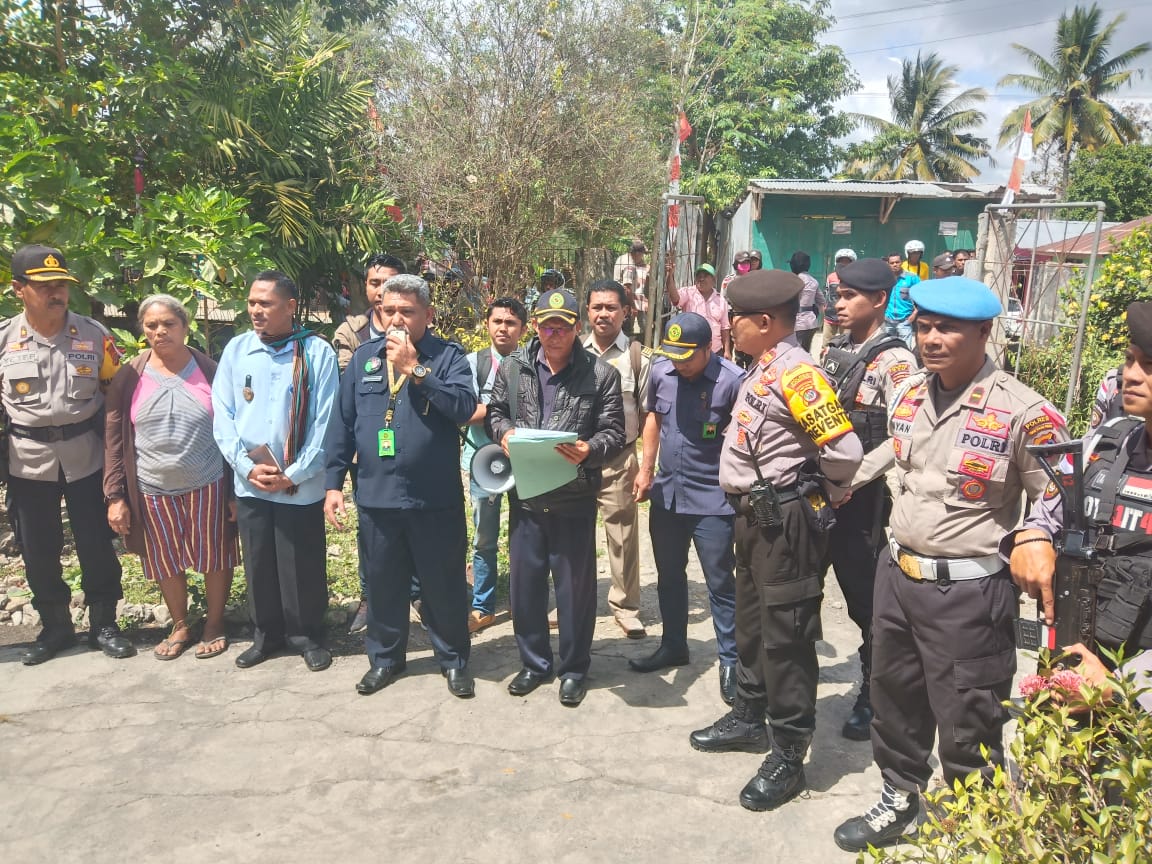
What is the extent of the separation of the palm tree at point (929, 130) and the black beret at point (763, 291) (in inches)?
1214

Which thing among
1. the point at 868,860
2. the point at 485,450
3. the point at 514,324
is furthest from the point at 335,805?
the point at 514,324

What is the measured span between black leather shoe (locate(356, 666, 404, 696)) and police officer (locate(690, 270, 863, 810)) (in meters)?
1.84

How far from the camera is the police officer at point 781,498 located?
308cm

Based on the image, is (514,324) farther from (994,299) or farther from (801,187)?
(801,187)

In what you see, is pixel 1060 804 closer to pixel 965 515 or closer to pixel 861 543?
pixel 965 515

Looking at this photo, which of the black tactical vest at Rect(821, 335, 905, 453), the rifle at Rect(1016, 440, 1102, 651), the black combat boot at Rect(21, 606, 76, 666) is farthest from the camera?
the black combat boot at Rect(21, 606, 76, 666)

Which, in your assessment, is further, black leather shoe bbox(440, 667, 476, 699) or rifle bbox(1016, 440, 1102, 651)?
black leather shoe bbox(440, 667, 476, 699)

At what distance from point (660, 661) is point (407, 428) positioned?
1739 millimetres

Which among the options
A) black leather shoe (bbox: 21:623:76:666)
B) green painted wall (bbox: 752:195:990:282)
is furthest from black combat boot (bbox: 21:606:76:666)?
green painted wall (bbox: 752:195:990:282)

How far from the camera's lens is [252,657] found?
171 inches

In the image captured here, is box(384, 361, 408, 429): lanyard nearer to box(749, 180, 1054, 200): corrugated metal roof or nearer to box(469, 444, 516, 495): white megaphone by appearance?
box(469, 444, 516, 495): white megaphone

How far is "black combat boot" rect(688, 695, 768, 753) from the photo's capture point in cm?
353

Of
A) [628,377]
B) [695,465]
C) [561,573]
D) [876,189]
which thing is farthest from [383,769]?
[876,189]

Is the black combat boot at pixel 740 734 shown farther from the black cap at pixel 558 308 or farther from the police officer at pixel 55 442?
the police officer at pixel 55 442
